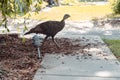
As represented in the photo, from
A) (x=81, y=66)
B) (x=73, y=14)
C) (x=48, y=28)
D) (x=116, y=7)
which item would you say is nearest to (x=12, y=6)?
(x=48, y=28)

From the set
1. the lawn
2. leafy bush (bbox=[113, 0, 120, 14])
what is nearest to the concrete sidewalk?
the lawn

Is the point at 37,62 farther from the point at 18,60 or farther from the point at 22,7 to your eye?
the point at 22,7

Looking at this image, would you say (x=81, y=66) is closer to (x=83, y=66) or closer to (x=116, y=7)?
(x=83, y=66)

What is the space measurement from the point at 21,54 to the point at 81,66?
63.0 inches

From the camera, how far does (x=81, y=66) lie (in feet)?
24.5

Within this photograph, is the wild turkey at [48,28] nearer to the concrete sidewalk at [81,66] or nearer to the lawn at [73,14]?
the concrete sidewalk at [81,66]

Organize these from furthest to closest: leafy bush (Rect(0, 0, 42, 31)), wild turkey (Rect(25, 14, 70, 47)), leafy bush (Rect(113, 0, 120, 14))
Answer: leafy bush (Rect(113, 0, 120, 14)) → wild turkey (Rect(25, 14, 70, 47)) → leafy bush (Rect(0, 0, 42, 31))

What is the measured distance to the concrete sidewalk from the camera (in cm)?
666

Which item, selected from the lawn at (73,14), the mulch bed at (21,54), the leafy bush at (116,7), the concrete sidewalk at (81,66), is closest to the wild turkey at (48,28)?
the mulch bed at (21,54)

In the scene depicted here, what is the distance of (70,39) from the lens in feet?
36.4

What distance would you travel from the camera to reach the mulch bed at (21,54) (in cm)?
676

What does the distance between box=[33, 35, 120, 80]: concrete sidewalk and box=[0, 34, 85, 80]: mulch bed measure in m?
0.20

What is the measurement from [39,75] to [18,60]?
4.17 feet

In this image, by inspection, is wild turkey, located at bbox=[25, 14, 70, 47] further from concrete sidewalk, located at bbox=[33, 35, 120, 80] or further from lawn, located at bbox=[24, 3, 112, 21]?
lawn, located at bbox=[24, 3, 112, 21]
